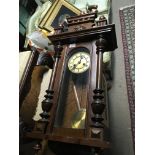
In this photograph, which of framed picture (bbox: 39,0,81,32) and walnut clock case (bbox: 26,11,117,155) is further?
framed picture (bbox: 39,0,81,32)

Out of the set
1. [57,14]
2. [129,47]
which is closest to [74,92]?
[129,47]

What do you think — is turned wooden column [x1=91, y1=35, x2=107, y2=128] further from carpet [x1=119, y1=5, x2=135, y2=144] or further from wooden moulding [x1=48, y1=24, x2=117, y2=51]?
carpet [x1=119, y1=5, x2=135, y2=144]

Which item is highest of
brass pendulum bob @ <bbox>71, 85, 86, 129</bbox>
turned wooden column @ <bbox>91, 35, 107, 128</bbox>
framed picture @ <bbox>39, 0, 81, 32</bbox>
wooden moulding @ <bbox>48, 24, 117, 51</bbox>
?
framed picture @ <bbox>39, 0, 81, 32</bbox>

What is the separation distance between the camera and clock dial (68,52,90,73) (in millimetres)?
857

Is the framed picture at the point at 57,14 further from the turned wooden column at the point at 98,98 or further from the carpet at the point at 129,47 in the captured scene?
the turned wooden column at the point at 98,98

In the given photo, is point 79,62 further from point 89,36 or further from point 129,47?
point 129,47

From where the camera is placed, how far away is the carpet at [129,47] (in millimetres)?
1054

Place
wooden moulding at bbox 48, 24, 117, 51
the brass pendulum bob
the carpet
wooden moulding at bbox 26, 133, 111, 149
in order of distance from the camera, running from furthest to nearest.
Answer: the carpet
wooden moulding at bbox 48, 24, 117, 51
the brass pendulum bob
wooden moulding at bbox 26, 133, 111, 149

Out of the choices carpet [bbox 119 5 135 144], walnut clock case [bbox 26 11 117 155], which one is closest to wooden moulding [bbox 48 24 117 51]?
walnut clock case [bbox 26 11 117 155]

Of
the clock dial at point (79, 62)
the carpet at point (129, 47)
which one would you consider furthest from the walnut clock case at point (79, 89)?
the carpet at point (129, 47)
